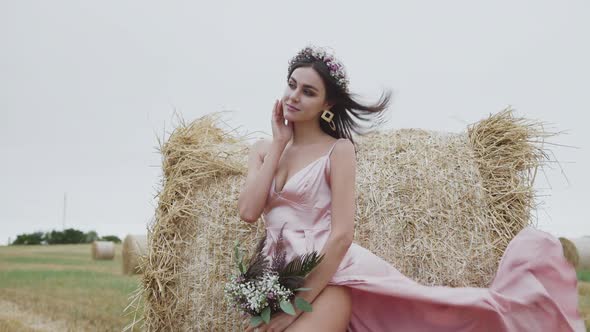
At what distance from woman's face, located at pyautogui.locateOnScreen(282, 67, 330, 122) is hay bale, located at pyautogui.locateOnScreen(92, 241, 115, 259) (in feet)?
24.5

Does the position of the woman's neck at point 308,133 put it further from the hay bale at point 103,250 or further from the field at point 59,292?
the hay bale at point 103,250

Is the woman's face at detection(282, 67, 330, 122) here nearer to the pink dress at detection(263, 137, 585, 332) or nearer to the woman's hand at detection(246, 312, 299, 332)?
the pink dress at detection(263, 137, 585, 332)

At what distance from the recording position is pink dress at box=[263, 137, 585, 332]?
2.58 meters

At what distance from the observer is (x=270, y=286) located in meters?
2.38

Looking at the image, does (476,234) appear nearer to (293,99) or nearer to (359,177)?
(359,177)

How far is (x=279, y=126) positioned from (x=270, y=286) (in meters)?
0.78

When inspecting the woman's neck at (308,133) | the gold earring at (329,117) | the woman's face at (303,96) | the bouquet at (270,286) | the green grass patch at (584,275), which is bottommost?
the green grass patch at (584,275)

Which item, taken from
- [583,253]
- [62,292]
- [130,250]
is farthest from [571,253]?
[62,292]

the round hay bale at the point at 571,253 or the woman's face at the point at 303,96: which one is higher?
the woman's face at the point at 303,96

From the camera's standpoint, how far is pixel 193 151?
3.69 metres

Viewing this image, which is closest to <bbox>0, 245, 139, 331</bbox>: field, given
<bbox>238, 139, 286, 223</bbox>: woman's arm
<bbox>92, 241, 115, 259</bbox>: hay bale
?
<bbox>92, 241, 115, 259</bbox>: hay bale

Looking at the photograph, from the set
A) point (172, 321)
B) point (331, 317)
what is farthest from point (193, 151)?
point (331, 317)

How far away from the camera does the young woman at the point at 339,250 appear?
2506 millimetres

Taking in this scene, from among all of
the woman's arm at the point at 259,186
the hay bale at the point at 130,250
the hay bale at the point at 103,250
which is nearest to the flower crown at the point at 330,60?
the woman's arm at the point at 259,186
